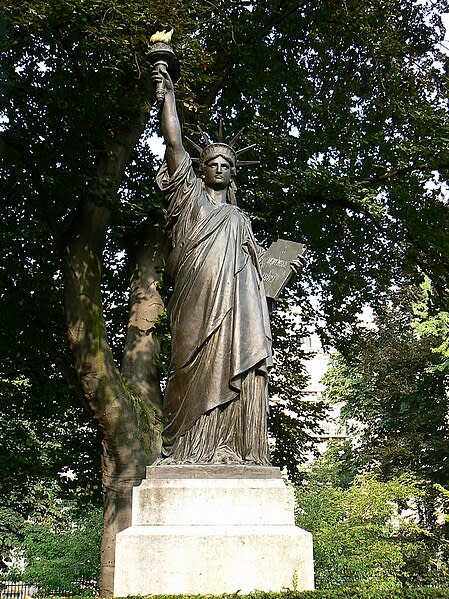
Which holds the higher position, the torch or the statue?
the torch

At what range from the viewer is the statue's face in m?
6.79

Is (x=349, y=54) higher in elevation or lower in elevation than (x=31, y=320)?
higher

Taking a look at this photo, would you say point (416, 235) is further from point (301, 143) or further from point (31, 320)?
point (31, 320)

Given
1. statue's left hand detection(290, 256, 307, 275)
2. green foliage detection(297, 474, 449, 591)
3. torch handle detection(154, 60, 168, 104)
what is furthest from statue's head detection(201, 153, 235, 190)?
green foliage detection(297, 474, 449, 591)

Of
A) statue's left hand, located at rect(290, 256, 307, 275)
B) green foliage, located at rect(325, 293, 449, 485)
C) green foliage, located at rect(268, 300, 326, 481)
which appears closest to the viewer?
statue's left hand, located at rect(290, 256, 307, 275)

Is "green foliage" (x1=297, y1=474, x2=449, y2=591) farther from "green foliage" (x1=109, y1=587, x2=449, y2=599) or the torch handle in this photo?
the torch handle

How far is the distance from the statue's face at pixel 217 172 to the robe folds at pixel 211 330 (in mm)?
227

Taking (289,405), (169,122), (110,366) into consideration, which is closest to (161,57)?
(169,122)

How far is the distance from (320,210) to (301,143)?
1.41 m

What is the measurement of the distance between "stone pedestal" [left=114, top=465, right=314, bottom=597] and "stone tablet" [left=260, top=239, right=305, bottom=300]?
5.86 ft

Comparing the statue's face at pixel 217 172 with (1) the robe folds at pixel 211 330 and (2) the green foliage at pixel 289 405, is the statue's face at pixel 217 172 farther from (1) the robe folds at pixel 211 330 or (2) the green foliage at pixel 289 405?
(2) the green foliage at pixel 289 405

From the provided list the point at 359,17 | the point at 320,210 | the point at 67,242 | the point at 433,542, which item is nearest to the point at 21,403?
the point at 67,242

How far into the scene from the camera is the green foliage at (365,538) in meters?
17.5

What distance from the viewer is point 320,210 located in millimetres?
14711
